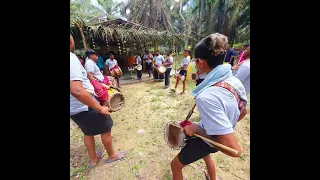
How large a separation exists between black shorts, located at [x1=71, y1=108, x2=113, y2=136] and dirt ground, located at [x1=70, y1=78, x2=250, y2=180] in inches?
30.1

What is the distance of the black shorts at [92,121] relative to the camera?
2.11 m

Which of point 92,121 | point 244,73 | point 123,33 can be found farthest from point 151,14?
point 92,121

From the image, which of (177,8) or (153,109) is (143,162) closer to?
(153,109)

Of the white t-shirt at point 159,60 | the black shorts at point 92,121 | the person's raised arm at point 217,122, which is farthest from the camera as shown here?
the white t-shirt at point 159,60

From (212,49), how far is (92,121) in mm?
1794

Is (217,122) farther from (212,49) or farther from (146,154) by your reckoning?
(146,154)

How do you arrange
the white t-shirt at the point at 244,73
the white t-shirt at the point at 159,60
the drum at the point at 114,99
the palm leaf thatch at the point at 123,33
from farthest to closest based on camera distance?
the palm leaf thatch at the point at 123,33, the white t-shirt at the point at 159,60, the drum at the point at 114,99, the white t-shirt at the point at 244,73

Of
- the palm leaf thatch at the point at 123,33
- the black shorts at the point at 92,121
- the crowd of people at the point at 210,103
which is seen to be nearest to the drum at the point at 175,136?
the crowd of people at the point at 210,103

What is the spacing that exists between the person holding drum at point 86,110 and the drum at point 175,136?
33.3 inches

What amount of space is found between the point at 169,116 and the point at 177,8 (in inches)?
1065

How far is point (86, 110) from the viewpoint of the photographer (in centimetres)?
206

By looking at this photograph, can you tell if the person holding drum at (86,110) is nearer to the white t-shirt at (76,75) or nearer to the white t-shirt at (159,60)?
the white t-shirt at (76,75)
